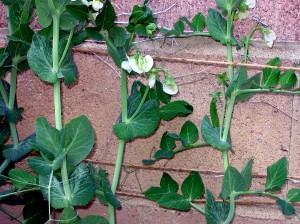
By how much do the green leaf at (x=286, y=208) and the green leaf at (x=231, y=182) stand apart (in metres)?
0.07

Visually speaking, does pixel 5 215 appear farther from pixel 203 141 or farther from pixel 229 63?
pixel 229 63

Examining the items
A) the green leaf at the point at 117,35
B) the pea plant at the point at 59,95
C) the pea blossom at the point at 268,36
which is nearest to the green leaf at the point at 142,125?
the pea plant at the point at 59,95

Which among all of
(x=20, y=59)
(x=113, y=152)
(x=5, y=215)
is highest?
(x=20, y=59)

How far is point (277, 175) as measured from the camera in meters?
0.93

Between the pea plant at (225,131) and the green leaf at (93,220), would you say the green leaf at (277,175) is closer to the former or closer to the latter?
the pea plant at (225,131)

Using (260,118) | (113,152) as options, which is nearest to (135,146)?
(113,152)

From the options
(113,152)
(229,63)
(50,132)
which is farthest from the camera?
(113,152)

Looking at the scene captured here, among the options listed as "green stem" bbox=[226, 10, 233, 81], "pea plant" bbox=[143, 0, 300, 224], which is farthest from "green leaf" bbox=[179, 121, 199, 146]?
"green stem" bbox=[226, 10, 233, 81]

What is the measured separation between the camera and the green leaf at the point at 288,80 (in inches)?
36.2

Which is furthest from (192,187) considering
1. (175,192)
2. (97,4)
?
(97,4)

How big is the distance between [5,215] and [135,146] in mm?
297

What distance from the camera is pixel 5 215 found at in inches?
44.7

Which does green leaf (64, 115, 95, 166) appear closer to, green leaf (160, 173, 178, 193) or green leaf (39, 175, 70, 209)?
green leaf (39, 175, 70, 209)

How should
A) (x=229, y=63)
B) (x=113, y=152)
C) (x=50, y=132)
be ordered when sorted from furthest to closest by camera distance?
(x=113, y=152), (x=229, y=63), (x=50, y=132)
